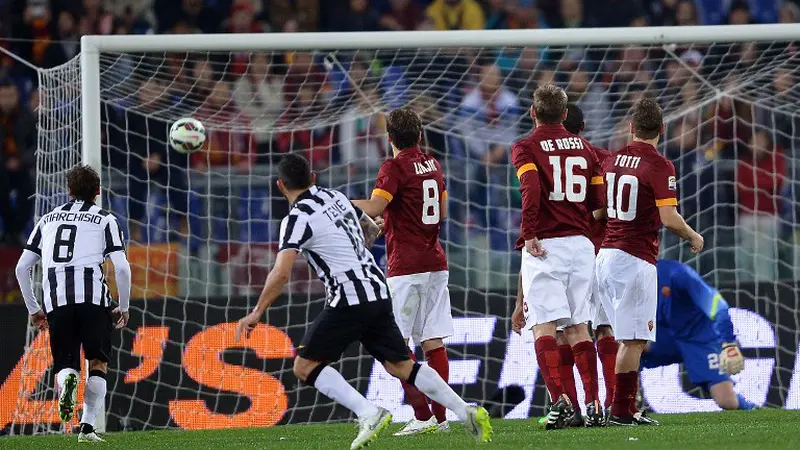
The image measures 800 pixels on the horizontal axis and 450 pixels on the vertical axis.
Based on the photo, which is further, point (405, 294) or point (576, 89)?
point (576, 89)

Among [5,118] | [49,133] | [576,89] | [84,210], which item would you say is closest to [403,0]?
[576,89]

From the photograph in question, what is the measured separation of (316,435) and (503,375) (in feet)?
7.90

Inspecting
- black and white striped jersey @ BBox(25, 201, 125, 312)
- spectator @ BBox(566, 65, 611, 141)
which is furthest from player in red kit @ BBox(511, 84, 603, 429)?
spectator @ BBox(566, 65, 611, 141)

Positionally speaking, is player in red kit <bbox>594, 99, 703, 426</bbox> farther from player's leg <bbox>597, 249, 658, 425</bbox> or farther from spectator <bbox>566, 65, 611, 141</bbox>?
spectator <bbox>566, 65, 611, 141</bbox>

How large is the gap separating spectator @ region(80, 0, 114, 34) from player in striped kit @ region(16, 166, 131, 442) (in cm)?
704

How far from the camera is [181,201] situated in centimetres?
1230

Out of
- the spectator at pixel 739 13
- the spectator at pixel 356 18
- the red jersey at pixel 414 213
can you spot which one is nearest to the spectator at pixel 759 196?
the spectator at pixel 739 13

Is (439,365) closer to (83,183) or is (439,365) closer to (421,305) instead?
(421,305)

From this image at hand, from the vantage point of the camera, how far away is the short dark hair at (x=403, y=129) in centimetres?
816

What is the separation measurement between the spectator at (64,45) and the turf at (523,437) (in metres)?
5.85

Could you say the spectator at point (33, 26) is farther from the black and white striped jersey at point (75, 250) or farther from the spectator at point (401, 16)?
the black and white striped jersey at point (75, 250)

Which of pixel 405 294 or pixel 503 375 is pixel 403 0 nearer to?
pixel 503 375

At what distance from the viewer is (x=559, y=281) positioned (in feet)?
25.6

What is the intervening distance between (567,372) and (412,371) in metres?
1.52
